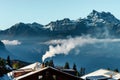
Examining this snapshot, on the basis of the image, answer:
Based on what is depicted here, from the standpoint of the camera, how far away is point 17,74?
102875 mm

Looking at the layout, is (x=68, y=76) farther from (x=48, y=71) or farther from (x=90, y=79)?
(x=90, y=79)

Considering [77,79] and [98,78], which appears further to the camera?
[98,78]

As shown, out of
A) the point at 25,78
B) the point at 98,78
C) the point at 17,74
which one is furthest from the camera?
the point at 17,74

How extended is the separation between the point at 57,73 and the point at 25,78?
6088 millimetres

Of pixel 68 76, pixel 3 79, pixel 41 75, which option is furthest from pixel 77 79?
pixel 3 79

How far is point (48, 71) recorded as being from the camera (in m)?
71.6

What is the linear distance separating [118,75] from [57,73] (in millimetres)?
46980

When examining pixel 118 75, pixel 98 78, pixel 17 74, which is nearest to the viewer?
pixel 98 78

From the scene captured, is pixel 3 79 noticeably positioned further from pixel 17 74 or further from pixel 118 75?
pixel 118 75

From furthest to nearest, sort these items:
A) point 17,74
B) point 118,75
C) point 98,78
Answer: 1. point 118,75
2. point 17,74
3. point 98,78

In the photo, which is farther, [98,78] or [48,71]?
[98,78]

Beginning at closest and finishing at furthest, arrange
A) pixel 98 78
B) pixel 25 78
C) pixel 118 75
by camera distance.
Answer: pixel 25 78 → pixel 98 78 → pixel 118 75

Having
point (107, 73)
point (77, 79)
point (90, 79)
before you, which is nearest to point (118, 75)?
point (107, 73)

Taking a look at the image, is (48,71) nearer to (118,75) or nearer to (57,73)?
(57,73)
